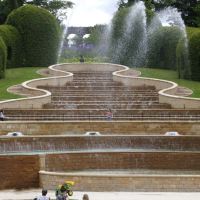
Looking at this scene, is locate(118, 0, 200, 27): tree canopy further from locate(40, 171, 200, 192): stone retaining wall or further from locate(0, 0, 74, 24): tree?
locate(40, 171, 200, 192): stone retaining wall

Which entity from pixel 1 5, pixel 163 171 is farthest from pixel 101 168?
pixel 1 5

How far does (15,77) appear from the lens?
36.5 meters

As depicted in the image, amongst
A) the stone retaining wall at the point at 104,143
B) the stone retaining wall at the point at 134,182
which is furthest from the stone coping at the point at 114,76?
the stone retaining wall at the point at 134,182

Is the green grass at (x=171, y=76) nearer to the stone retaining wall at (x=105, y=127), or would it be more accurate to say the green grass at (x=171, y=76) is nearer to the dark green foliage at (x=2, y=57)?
the stone retaining wall at (x=105, y=127)

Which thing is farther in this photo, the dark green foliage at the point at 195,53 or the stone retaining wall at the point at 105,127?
the dark green foliage at the point at 195,53

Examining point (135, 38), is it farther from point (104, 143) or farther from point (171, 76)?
point (104, 143)

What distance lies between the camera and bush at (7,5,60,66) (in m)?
42.0

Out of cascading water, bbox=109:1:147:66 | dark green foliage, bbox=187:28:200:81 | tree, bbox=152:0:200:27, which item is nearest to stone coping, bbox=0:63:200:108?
A: dark green foliage, bbox=187:28:200:81

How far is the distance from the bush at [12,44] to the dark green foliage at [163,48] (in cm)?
949

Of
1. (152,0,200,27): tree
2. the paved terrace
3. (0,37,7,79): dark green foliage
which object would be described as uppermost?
(152,0,200,27): tree

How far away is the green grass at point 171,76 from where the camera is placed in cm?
3291

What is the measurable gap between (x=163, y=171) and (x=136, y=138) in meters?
1.91

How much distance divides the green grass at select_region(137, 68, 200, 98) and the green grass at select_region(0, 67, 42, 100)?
7.39 meters

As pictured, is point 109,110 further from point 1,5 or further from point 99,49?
point 1,5
